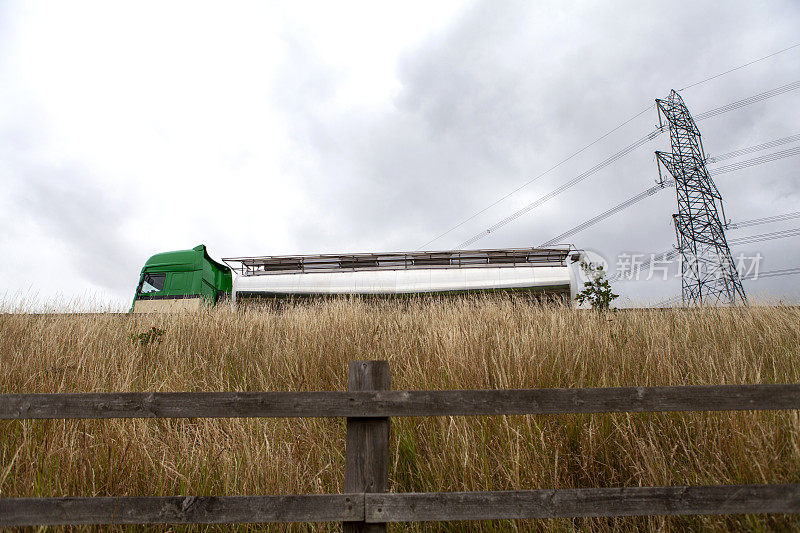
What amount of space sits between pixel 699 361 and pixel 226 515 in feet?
17.1

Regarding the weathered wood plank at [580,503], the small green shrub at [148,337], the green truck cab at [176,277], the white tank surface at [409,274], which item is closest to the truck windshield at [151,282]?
the green truck cab at [176,277]

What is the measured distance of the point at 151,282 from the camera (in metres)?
13.7

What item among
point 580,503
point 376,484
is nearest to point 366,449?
point 376,484

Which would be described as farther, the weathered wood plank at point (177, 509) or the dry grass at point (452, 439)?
the dry grass at point (452, 439)

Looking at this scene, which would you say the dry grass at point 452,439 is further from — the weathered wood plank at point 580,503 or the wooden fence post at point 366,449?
the wooden fence post at point 366,449

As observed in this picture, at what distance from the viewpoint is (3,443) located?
394 cm

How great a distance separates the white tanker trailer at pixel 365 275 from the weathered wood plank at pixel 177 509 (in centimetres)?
1069

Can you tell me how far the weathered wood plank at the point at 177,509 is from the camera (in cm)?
234

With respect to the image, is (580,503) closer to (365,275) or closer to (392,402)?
(392,402)

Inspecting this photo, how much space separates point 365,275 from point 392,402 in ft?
37.1

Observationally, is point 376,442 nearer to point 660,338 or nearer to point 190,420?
point 190,420

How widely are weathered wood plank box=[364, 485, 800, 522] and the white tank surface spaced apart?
10.6 meters

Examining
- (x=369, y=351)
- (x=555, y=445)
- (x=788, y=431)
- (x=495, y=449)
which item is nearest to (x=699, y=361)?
(x=788, y=431)

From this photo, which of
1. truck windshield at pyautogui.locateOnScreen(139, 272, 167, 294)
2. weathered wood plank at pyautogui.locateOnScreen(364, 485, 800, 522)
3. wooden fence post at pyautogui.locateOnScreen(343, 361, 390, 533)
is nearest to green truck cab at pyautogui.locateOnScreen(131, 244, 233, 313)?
truck windshield at pyautogui.locateOnScreen(139, 272, 167, 294)
